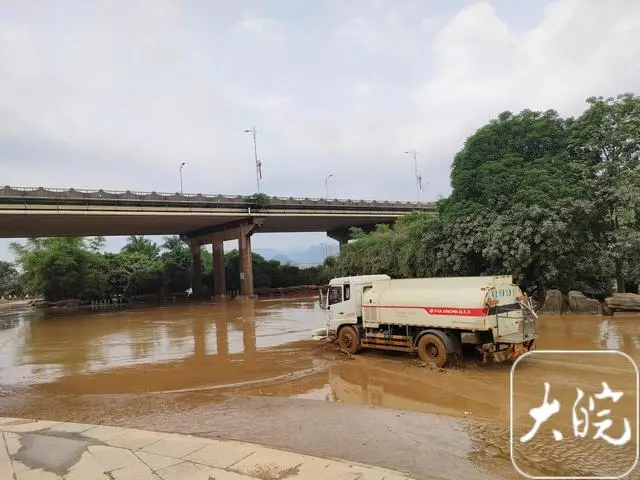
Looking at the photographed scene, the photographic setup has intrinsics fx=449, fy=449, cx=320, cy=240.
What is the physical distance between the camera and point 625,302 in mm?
19734

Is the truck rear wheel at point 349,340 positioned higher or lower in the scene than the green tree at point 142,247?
lower

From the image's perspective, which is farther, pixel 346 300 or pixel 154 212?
pixel 154 212

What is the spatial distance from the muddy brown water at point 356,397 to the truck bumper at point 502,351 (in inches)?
14.2

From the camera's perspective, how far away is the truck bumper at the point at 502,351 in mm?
11250

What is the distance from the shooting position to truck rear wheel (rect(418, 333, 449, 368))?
1184 cm

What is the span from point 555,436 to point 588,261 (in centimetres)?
1872

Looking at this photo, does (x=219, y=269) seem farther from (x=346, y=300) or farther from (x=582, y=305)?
(x=346, y=300)

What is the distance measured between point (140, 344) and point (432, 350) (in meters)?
14.1

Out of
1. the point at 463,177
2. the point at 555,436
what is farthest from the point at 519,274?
the point at 555,436
